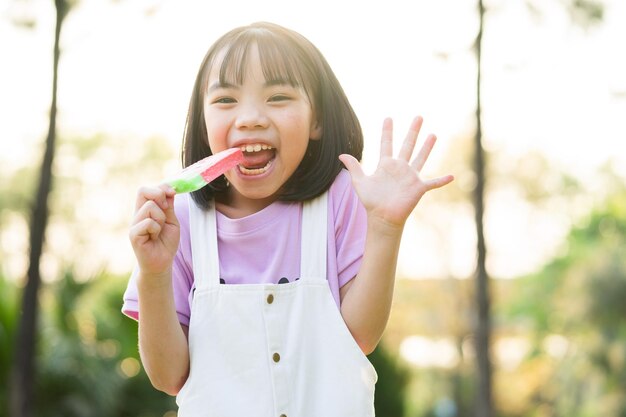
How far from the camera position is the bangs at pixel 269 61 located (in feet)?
7.54

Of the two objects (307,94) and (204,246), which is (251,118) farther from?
(204,246)

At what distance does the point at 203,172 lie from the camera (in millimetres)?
2141

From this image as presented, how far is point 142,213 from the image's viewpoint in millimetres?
2121

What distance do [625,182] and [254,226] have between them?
3633cm

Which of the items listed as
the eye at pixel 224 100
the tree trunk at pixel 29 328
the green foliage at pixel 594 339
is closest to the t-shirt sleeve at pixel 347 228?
the eye at pixel 224 100

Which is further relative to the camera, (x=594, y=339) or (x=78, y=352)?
(x=594, y=339)

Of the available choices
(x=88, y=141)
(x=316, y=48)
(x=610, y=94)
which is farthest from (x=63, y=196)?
(x=316, y=48)

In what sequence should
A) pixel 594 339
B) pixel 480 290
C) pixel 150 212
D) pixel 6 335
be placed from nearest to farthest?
pixel 150 212, pixel 6 335, pixel 480 290, pixel 594 339

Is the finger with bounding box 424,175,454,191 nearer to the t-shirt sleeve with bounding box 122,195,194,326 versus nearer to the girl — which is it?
the girl

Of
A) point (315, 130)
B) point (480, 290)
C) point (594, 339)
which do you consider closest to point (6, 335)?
point (480, 290)

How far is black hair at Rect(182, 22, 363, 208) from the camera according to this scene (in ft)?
7.61

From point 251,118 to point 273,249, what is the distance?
1.00ft

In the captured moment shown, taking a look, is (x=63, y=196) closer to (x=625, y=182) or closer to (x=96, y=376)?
(x=625, y=182)

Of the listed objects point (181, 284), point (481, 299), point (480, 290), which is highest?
point (181, 284)
